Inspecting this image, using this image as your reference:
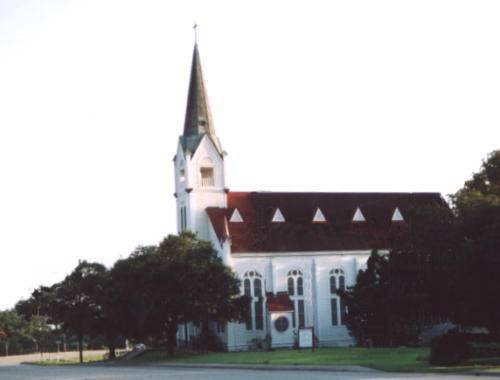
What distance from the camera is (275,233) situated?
87.1m

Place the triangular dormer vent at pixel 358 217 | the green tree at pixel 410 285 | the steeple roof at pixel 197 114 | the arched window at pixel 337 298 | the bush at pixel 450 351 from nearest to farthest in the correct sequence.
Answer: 1. the bush at pixel 450 351
2. the green tree at pixel 410 285
3. the arched window at pixel 337 298
4. the steeple roof at pixel 197 114
5. the triangular dormer vent at pixel 358 217

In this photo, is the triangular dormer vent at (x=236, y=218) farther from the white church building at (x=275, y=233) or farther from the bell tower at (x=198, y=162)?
the bell tower at (x=198, y=162)

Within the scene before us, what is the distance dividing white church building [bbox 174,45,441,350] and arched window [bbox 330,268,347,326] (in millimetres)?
101

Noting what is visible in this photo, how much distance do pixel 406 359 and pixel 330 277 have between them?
134 ft

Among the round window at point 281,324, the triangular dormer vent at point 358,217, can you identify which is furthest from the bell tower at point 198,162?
the triangular dormer vent at point 358,217

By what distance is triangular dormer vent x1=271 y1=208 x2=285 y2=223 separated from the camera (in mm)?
87750

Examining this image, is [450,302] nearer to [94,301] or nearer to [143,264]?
[143,264]

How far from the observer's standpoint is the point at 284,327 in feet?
267

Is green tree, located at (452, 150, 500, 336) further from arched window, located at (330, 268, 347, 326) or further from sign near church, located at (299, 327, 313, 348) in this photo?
arched window, located at (330, 268, 347, 326)

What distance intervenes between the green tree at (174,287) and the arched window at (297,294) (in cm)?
1137

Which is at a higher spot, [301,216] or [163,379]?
[301,216]

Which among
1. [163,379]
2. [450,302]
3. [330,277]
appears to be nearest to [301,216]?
[330,277]

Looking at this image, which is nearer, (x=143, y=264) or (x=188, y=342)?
(x=143, y=264)

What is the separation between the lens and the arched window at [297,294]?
85062mm
